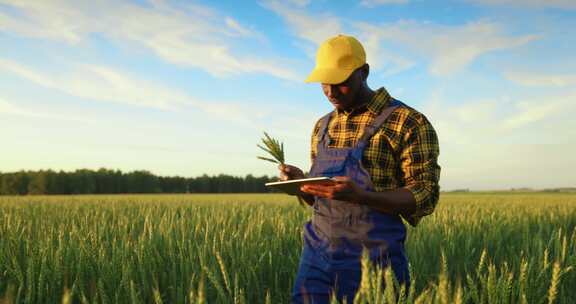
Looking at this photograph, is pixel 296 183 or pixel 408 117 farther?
pixel 408 117

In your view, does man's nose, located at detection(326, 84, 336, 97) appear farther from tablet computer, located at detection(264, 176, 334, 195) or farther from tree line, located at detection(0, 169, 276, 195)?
tree line, located at detection(0, 169, 276, 195)

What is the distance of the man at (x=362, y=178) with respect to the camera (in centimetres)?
240

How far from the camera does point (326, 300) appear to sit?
244cm

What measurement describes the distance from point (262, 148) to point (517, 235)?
13.5 feet

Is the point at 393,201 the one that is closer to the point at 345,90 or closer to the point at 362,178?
the point at 362,178

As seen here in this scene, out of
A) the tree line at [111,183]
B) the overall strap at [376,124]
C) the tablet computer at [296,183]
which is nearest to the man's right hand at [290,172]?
the tablet computer at [296,183]

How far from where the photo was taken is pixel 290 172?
Answer: 9.05ft

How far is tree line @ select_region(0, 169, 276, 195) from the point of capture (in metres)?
46.0

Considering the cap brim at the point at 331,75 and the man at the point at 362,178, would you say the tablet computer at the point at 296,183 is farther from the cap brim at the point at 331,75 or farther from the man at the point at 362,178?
the cap brim at the point at 331,75

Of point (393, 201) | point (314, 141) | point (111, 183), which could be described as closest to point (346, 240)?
point (393, 201)

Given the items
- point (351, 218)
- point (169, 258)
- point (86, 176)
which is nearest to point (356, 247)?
point (351, 218)

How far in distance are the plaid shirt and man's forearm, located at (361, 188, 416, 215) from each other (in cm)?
4

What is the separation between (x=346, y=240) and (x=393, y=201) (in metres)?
0.32

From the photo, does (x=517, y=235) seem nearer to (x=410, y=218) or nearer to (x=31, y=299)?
(x=410, y=218)
